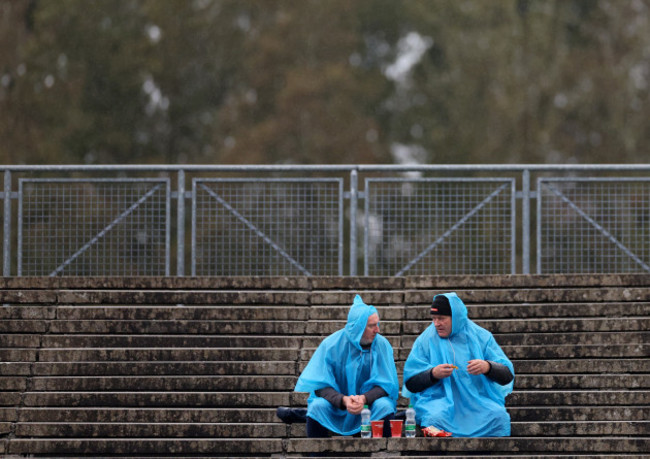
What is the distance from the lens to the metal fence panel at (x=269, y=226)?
1326 cm

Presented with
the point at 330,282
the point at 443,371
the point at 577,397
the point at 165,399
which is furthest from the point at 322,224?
the point at 443,371

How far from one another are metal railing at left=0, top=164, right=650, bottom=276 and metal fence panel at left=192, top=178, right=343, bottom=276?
0.01 meters

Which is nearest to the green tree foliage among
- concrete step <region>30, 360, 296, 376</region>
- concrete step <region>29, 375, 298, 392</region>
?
concrete step <region>30, 360, 296, 376</region>

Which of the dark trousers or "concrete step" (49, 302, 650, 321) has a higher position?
"concrete step" (49, 302, 650, 321)

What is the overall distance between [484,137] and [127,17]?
9184 mm

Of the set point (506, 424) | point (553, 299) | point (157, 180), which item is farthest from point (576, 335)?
point (157, 180)

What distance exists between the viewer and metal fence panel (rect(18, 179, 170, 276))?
1336cm

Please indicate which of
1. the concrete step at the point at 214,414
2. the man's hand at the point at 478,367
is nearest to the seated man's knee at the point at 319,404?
the man's hand at the point at 478,367

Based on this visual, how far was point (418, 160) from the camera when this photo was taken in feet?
104

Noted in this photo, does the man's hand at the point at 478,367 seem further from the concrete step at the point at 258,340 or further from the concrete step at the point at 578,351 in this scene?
the concrete step at the point at 258,340

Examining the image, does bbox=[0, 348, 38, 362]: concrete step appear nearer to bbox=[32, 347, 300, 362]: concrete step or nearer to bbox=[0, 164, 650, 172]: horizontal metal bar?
bbox=[32, 347, 300, 362]: concrete step

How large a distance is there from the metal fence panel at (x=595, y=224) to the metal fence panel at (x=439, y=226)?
1.31 feet

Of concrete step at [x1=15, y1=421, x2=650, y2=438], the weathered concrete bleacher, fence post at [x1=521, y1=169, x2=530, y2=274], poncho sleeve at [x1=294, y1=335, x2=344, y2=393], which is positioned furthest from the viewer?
fence post at [x1=521, y1=169, x2=530, y2=274]

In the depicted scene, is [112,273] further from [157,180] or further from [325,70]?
[325,70]
